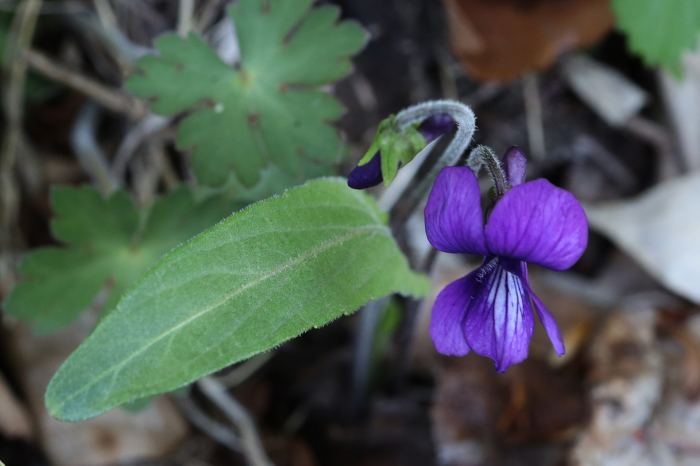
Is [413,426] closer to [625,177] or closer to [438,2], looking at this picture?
[625,177]

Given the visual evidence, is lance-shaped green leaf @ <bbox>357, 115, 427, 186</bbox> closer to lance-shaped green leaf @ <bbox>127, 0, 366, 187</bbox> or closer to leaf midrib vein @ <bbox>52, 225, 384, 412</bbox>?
leaf midrib vein @ <bbox>52, 225, 384, 412</bbox>

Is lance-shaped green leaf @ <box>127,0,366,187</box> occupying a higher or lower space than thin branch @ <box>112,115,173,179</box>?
higher

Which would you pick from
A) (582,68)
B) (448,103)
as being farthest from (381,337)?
(582,68)

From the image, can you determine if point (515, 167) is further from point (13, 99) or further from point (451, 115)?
point (13, 99)

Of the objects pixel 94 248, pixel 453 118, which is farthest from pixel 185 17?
pixel 453 118

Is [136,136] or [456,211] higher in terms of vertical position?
[456,211]

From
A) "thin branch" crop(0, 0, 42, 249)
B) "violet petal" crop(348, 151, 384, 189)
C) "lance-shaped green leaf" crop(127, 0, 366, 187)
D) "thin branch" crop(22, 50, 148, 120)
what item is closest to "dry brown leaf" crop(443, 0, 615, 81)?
"lance-shaped green leaf" crop(127, 0, 366, 187)
